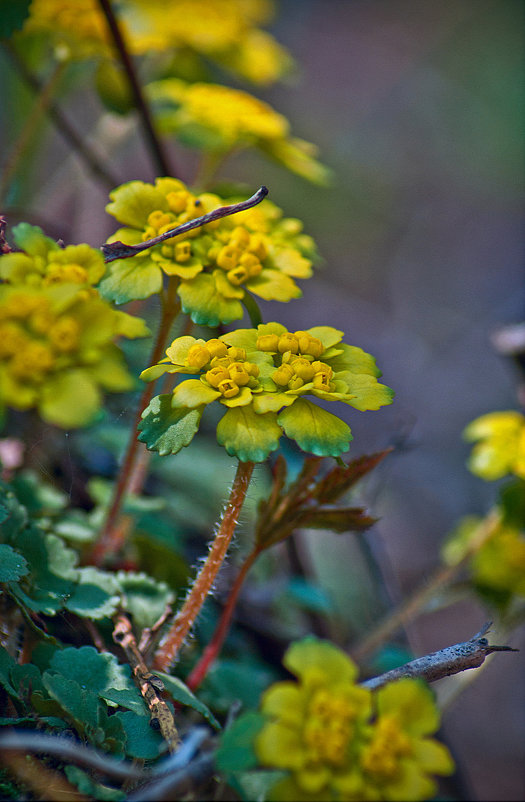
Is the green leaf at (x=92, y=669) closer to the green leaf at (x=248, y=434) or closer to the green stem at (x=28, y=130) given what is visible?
the green leaf at (x=248, y=434)

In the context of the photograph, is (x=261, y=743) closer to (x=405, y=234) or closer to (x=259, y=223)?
(x=259, y=223)

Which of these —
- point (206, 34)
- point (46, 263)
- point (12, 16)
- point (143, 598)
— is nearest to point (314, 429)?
point (46, 263)

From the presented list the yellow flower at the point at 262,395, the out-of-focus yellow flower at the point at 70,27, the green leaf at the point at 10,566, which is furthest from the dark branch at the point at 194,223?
the out-of-focus yellow flower at the point at 70,27

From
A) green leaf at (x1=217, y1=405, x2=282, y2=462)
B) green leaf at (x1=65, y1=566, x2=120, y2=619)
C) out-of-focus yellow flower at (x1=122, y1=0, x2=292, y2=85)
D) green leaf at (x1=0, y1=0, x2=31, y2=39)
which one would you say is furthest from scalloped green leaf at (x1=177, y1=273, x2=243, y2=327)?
out-of-focus yellow flower at (x1=122, y1=0, x2=292, y2=85)

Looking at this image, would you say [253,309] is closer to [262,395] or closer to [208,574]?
[262,395]

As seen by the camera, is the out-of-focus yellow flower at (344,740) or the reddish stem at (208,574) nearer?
the out-of-focus yellow flower at (344,740)

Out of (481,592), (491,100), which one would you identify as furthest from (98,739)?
(491,100)
